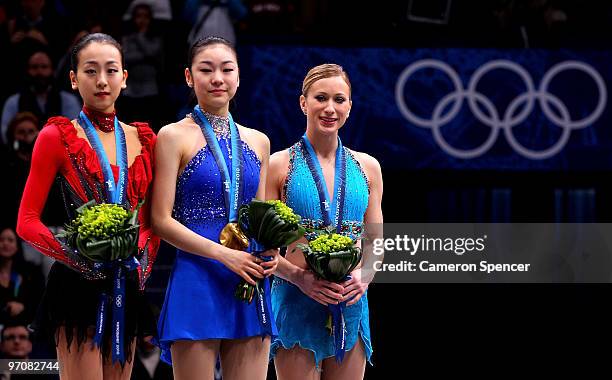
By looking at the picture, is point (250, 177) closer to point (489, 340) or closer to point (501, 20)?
point (489, 340)

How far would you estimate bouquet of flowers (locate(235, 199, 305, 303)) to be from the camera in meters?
3.58

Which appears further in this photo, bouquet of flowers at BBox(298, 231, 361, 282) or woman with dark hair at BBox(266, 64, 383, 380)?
woman with dark hair at BBox(266, 64, 383, 380)

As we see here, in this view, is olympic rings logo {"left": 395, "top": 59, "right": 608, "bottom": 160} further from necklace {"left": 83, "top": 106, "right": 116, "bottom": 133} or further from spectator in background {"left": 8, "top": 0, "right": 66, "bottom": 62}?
necklace {"left": 83, "top": 106, "right": 116, "bottom": 133}

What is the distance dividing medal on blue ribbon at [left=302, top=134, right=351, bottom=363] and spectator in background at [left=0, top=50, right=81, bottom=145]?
335 centimetres

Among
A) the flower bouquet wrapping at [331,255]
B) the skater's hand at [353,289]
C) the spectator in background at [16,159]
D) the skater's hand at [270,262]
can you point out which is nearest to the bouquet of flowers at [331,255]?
the flower bouquet wrapping at [331,255]

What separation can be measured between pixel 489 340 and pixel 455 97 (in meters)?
1.76

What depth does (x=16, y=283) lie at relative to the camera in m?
6.49

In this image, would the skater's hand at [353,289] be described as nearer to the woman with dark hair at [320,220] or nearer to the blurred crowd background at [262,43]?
the woman with dark hair at [320,220]

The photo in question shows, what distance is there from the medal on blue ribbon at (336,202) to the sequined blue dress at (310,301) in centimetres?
2

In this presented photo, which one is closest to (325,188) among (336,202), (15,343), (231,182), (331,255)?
(336,202)

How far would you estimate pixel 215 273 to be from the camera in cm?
367

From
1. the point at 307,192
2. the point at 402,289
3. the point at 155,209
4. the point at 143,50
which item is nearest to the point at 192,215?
the point at 155,209

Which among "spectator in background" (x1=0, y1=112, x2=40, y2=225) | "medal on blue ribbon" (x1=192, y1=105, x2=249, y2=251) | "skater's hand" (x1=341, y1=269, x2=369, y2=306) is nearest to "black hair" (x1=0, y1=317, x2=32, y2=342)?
"spectator in background" (x1=0, y1=112, x2=40, y2=225)

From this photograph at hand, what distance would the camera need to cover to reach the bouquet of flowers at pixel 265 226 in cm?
358
